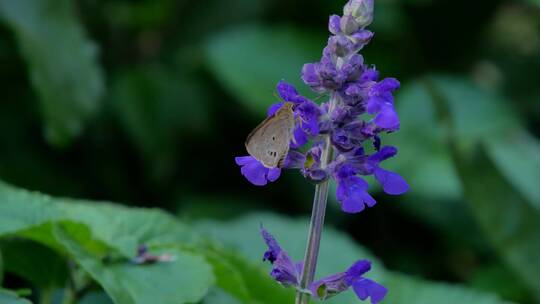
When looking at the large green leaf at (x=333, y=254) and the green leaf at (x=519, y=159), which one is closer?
the large green leaf at (x=333, y=254)

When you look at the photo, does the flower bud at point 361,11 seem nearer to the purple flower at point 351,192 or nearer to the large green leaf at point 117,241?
the purple flower at point 351,192

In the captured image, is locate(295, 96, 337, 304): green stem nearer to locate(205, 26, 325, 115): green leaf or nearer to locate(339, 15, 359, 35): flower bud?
locate(339, 15, 359, 35): flower bud

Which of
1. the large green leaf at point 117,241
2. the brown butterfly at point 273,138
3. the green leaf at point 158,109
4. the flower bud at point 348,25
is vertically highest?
the flower bud at point 348,25

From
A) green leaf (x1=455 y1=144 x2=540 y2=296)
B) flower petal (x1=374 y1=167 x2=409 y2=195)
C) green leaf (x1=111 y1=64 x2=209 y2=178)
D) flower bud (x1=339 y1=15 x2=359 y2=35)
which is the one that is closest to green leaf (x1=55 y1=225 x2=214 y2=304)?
flower petal (x1=374 y1=167 x2=409 y2=195)

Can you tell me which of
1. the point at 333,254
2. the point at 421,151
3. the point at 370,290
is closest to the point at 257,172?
the point at 370,290

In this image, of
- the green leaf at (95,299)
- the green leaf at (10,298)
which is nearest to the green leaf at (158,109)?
the green leaf at (95,299)
